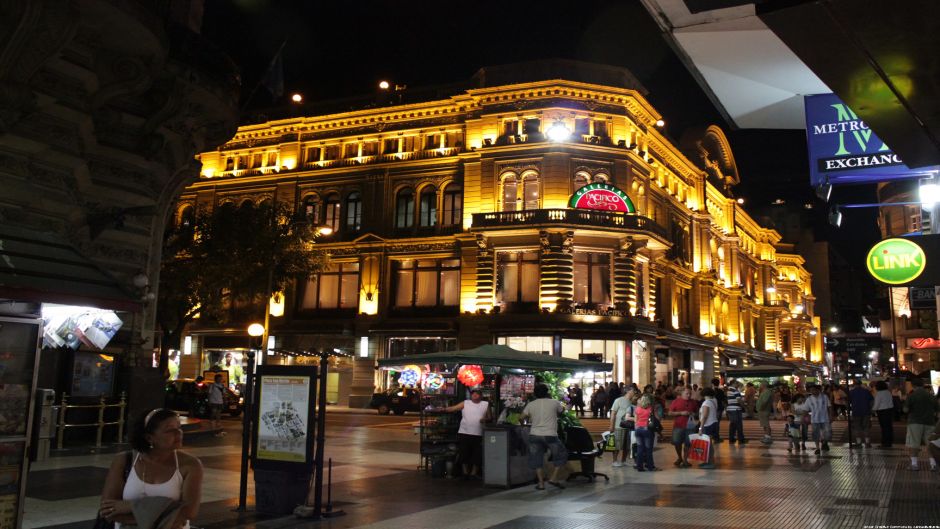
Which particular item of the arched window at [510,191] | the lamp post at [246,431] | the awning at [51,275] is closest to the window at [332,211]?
the arched window at [510,191]

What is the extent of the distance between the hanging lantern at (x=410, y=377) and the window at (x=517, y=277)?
6259 millimetres

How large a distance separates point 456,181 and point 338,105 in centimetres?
1094

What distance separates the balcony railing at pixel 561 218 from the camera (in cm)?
4025

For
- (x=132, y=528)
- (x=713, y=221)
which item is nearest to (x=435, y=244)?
(x=713, y=221)

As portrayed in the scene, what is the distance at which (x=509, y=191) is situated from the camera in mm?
43250

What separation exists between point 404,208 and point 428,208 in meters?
1.75

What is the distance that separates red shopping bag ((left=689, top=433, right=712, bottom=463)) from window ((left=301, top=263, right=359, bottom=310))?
3228 cm

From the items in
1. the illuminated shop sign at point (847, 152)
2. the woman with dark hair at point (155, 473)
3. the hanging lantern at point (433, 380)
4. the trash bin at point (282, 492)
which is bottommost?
the trash bin at point (282, 492)

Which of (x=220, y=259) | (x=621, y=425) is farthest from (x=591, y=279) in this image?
(x=621, y=425)

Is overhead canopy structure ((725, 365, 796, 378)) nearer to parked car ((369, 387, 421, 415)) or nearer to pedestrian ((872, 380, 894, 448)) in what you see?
pedestrian ((872, 380, 894, 448))

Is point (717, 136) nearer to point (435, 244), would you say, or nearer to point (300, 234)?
point (435, 244)

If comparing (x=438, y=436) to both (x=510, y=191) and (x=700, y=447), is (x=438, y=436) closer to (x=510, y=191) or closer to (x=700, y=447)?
(x=700, y=447)

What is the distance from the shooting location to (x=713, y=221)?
2462 inches

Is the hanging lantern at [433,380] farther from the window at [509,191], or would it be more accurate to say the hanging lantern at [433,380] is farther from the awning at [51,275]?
the awning at [51,275]
